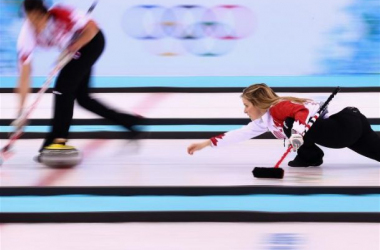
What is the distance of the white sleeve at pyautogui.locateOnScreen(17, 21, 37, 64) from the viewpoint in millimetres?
3477

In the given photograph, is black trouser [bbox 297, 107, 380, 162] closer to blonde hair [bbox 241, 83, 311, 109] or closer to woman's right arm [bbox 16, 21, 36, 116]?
blonde hair [bbox 241, 83, 311, 109]

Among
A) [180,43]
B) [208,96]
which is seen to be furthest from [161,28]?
[208,96]

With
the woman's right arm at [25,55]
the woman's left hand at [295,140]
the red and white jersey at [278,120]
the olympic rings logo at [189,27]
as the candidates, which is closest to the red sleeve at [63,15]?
the woman's right arm at [25,55]

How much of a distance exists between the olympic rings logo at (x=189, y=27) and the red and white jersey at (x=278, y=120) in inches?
85.4

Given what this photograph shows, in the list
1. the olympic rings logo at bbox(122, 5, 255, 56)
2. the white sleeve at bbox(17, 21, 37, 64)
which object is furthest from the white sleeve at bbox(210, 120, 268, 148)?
the olympic rings logo at bbox(122, 5, 255, 56)

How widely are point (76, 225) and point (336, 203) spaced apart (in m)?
0.99

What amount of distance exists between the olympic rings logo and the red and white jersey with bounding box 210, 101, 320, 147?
2168 mm

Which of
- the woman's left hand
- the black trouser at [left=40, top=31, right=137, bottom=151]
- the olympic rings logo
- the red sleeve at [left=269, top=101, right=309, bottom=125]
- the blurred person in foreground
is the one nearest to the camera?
the woman's left hand

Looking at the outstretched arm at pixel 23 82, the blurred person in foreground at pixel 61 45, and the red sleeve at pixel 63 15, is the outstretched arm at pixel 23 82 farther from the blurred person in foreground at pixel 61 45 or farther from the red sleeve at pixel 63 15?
the red sleeve at pixel 63 15

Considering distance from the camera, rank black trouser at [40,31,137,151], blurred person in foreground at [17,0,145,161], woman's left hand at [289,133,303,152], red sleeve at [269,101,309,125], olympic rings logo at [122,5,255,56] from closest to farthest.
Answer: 1. woman's left hand at [289,133,303,152]
2. red sleeve at [269,101,309,125]
3. blurred person in foreground at [17,0,145,161]
4. black trouser at [40,31,137,151]
5. olympic rings logo at [122,5,255,56]

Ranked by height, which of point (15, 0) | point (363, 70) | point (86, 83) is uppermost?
point (15, 0)
